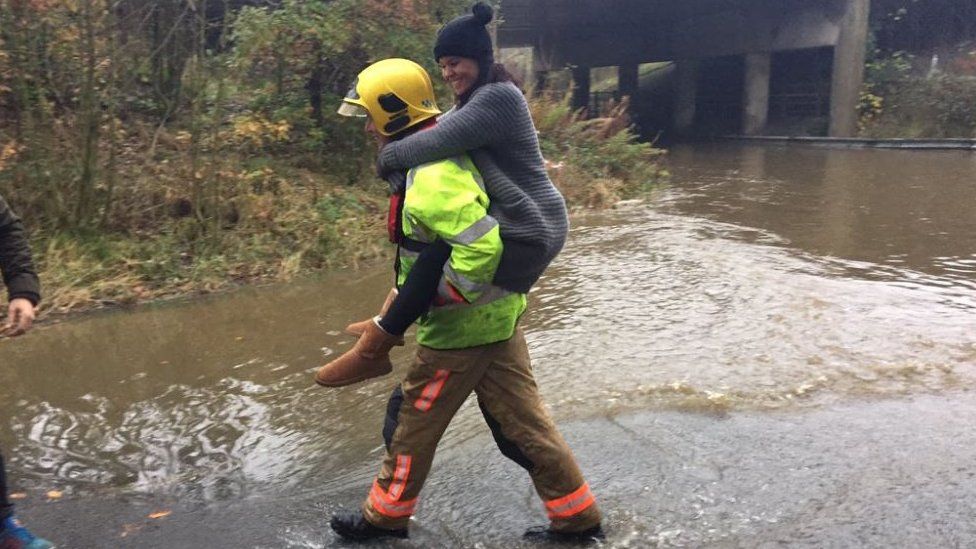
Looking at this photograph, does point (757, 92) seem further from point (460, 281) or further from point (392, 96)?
point (460, 281)

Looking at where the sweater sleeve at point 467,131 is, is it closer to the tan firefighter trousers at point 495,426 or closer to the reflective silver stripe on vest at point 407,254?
the reflective silver stripe on vest at point 407,254

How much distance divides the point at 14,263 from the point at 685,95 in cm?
3385

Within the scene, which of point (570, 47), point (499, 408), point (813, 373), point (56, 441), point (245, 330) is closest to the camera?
point (499, 408)

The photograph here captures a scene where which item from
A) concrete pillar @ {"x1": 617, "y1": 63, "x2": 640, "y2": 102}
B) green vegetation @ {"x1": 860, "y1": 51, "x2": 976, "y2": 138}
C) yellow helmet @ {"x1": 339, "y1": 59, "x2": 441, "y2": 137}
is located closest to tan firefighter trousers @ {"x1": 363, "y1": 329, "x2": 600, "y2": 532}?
yellow helmet @ {"x1": 339, "y1": 59, "x2": 441, "y2": 137}

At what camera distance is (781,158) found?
770 inches

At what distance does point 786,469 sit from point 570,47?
1195 inches

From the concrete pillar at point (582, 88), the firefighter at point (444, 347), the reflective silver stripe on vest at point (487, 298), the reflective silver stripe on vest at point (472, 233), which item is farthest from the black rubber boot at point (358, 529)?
the concrete pillar at point (582, 88)

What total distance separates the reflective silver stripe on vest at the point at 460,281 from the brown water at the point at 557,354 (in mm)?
1373

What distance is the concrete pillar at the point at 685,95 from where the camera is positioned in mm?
33906

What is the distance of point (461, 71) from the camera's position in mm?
2752

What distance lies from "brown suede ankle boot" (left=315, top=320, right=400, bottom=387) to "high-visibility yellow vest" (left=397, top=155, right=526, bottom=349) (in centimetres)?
15

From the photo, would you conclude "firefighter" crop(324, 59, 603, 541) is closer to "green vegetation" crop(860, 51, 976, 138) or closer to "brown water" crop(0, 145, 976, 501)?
"brown water" crop(0, 145, 976, 501)

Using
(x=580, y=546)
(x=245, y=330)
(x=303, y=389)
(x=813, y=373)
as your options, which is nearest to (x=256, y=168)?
(x=245, y=330)

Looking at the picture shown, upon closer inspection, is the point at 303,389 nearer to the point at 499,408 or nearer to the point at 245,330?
the point at 245,330
